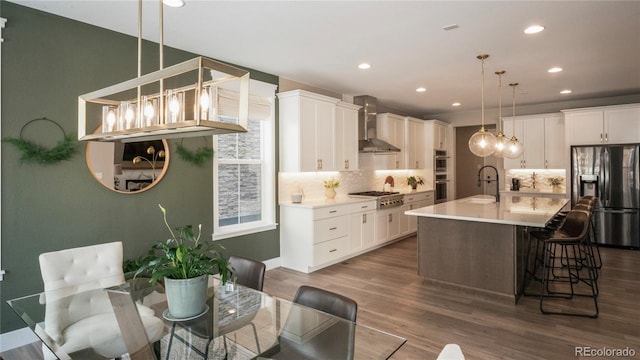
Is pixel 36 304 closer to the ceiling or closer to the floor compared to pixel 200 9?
closer to the floor

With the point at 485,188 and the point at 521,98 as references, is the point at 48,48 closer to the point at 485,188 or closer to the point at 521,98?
the point at 521,98

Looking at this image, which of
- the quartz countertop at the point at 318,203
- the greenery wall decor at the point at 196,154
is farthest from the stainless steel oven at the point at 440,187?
the greenery wall decor at the point at 196,154

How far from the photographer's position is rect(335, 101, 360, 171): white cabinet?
5.64 metres

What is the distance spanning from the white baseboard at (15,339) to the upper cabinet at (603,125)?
786 centimetres

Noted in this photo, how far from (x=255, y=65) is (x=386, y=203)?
313 centimetres

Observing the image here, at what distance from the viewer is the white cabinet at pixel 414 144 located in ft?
24.1

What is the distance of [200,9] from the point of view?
2926 mm

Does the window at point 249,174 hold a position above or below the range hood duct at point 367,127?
below

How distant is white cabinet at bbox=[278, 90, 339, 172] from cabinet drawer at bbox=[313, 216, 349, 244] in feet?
2.49

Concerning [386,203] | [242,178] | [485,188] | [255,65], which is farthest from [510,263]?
[485,188]

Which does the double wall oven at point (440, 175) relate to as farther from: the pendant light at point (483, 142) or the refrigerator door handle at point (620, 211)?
the pendant light at point (483, 142)

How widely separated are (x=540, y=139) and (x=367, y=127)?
345 centimetres

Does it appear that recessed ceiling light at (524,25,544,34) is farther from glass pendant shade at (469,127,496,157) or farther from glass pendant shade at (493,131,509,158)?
glass pendant shade at (493,131,509,158)

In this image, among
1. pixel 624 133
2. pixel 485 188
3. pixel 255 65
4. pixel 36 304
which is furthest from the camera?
pixel 485 188
